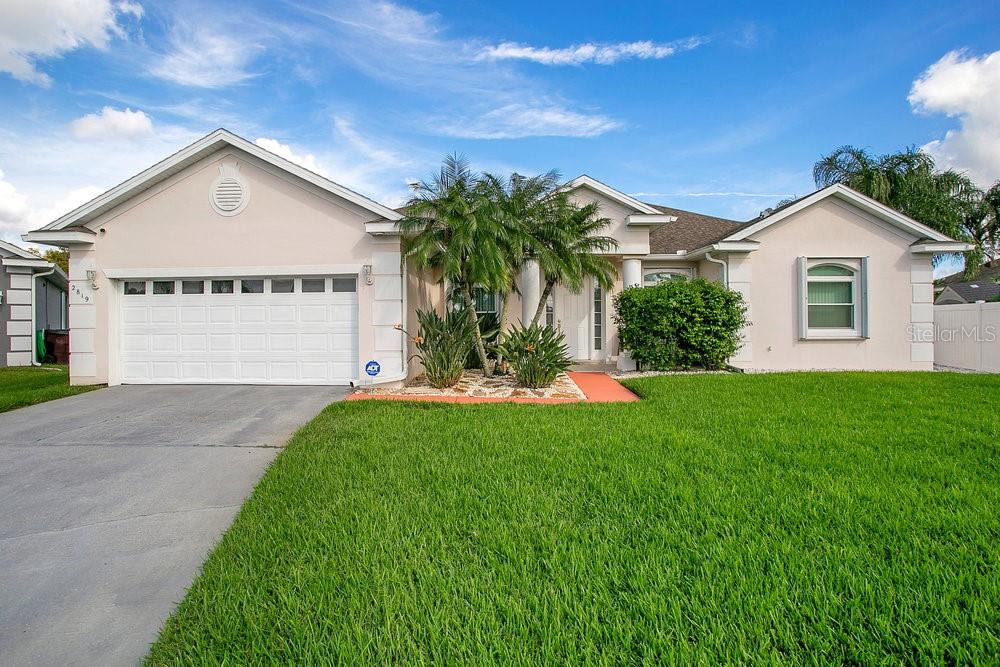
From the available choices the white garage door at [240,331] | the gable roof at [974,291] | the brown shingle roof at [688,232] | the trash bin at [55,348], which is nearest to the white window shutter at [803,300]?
the brown shingle roof at [688,232]

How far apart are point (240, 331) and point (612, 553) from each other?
972cm

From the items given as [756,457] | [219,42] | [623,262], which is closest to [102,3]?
[219,42]

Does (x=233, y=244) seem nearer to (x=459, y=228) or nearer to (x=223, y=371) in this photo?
(x=223, y=371)

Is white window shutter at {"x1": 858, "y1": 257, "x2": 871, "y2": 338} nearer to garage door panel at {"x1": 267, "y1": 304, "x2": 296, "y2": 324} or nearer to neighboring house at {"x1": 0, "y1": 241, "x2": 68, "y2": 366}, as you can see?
garage door panel at {"x1": 267, "y1": 304, "x2": 296, "y2": 324}

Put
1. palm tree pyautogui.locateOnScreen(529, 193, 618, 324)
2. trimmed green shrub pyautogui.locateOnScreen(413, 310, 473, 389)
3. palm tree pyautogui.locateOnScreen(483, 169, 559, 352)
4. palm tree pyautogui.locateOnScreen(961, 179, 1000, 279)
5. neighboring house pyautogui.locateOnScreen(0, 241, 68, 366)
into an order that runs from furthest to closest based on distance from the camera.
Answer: palm tree pyautogui.locateOnScreen(961, 179, 1000, 279) < neighboring house pyautogui.locateOnScreen(0, 241, 68, 366) < palm tree pyautogui.locateOnScreen(529, 193, 618, 324) < trimmed green shrub pyautogui.locateOnScreen(413, 310, 473, 389) < palm tree pyautogui.locateOnScreen(483, 169, 559, 352)

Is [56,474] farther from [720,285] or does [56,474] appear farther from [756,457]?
[720,285]

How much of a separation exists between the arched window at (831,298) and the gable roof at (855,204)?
1.50 meters

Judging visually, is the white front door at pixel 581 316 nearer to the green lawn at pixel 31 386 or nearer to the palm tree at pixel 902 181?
the green lawn at pixel 31 386

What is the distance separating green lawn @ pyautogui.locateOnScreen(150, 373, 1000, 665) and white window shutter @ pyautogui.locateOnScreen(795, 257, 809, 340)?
22.2 feet

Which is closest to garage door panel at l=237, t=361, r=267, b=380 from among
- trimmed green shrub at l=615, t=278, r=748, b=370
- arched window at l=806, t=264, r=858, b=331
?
trimmed green shrub at l=615, t=278, r=748, b=370

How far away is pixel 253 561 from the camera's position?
10.3 feet

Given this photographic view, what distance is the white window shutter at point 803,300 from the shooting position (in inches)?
476

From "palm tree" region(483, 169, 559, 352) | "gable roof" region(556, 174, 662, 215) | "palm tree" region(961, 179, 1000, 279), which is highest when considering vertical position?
"palm tree" region(961, 179, 1000, 279)

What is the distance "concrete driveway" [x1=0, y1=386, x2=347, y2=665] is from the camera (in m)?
2.81
